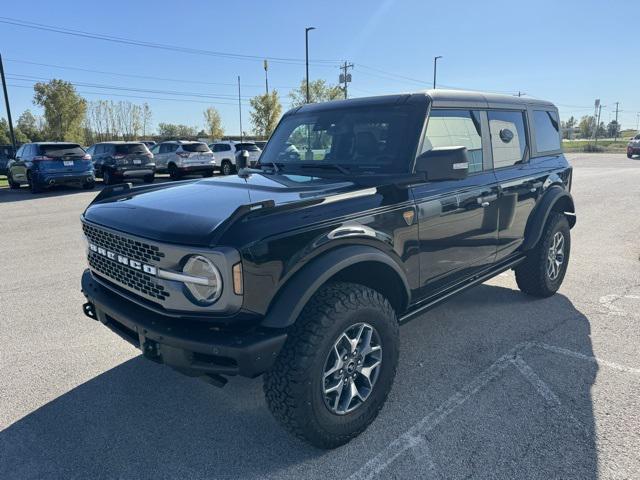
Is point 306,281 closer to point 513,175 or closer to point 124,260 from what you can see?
point 124,260

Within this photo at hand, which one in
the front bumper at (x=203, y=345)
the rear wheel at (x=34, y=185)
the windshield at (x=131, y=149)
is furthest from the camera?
the windshield at (x=131, y=149)

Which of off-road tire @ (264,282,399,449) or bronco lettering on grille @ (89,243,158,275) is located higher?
bronco lettering on grille @ (89,243,158,275)

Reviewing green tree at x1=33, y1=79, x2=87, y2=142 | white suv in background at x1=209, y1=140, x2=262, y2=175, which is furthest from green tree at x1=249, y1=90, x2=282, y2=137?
white suv in background at x1=209, y1=140, x2=262, y2=175

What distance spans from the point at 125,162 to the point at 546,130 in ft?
52.2

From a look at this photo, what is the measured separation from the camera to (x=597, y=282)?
546 cm

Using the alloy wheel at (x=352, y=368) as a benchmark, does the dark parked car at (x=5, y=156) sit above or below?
above

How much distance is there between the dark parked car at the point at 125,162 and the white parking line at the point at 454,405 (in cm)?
1663

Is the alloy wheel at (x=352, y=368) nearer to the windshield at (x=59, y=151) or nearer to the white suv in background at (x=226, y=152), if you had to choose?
the windshield at (x=59, y=151)

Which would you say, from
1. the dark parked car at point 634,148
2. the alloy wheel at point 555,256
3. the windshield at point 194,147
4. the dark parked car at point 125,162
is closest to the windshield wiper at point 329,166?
the alloy wheel at point 555,256

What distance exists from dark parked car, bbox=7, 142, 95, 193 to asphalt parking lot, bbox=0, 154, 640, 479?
37.8ft

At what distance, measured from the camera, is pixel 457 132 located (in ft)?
11.8

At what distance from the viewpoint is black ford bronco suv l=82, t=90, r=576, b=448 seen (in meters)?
2.24

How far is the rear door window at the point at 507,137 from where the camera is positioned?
4.00 metres

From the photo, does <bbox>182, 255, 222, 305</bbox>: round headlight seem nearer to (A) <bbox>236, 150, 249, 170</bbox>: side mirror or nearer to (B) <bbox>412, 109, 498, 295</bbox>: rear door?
(B) <bbox>412, 109, 498, 295</bbox>: rear door
